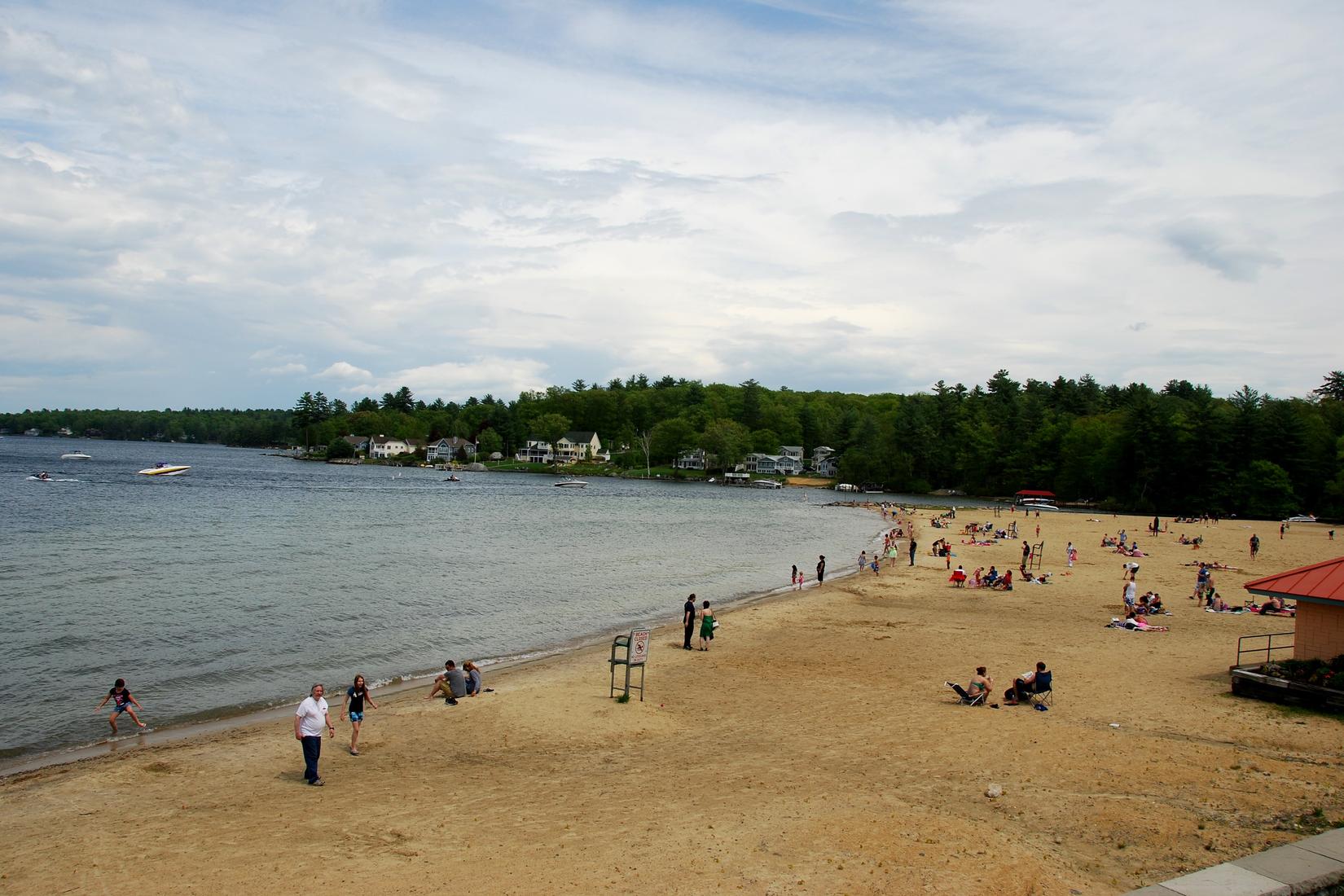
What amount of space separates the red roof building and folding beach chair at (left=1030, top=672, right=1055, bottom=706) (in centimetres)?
455

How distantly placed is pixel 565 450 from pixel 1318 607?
174 meters

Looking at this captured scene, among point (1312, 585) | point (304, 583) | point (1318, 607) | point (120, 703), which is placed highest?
point (1312, 585)

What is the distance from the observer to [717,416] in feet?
623

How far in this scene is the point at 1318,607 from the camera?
620 inches

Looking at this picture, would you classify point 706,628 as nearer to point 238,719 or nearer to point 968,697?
point 968,697

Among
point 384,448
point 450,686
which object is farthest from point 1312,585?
point 384,448

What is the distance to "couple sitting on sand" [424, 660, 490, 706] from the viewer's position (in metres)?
18.2

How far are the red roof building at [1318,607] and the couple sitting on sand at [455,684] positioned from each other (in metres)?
16.5

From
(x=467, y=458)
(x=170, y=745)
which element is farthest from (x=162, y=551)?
(x=467, y=458)

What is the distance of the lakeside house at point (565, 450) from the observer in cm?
18612

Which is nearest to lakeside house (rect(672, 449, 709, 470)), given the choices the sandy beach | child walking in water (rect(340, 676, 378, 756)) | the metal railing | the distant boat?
the distant boat

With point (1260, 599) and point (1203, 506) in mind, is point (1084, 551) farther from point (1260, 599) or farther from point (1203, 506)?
point (1203, 506)

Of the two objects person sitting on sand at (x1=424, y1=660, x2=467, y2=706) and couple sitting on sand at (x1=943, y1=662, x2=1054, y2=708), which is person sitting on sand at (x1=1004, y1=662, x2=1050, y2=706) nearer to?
couple sitting on sand at (x1=943, y1=662, x2=1054, y2=708)

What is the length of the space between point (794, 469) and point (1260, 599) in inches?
5411
